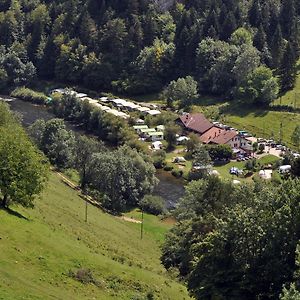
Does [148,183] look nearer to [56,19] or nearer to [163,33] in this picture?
[163,33]

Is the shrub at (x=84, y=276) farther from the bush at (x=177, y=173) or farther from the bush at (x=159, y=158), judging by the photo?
the bush at (x=159, y=158)

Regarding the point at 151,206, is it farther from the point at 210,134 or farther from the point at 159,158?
the point at 210,134

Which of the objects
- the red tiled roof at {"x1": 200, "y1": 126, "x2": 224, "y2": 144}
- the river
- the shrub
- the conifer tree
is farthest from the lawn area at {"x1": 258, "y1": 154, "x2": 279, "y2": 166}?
the shrub

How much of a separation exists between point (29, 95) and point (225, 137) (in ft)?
210

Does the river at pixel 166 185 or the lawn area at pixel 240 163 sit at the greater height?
the lawn area at pixel 240 163

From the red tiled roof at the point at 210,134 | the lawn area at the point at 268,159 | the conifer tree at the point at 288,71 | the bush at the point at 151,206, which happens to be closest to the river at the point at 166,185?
the bush at the point at 151,206

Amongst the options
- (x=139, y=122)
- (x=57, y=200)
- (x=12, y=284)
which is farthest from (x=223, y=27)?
(x=12, y=284)

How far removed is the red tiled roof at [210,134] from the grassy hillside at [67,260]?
59.1 meters

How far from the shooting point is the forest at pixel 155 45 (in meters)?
144

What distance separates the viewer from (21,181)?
47.6 m

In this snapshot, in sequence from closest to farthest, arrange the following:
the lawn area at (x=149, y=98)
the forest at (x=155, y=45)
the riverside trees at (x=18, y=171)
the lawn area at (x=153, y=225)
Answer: the riverside trees at (x=18, y=171)
the lawn area at (x=153, y=225)
the forest at (x=155, y=45)
the lawn area at (x=149, y=98)

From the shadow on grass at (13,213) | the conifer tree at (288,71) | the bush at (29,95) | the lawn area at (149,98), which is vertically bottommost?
the bush at (29,95)

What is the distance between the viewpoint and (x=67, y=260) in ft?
133

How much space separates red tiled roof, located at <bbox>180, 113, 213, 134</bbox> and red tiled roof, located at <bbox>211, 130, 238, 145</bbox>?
5521mm
